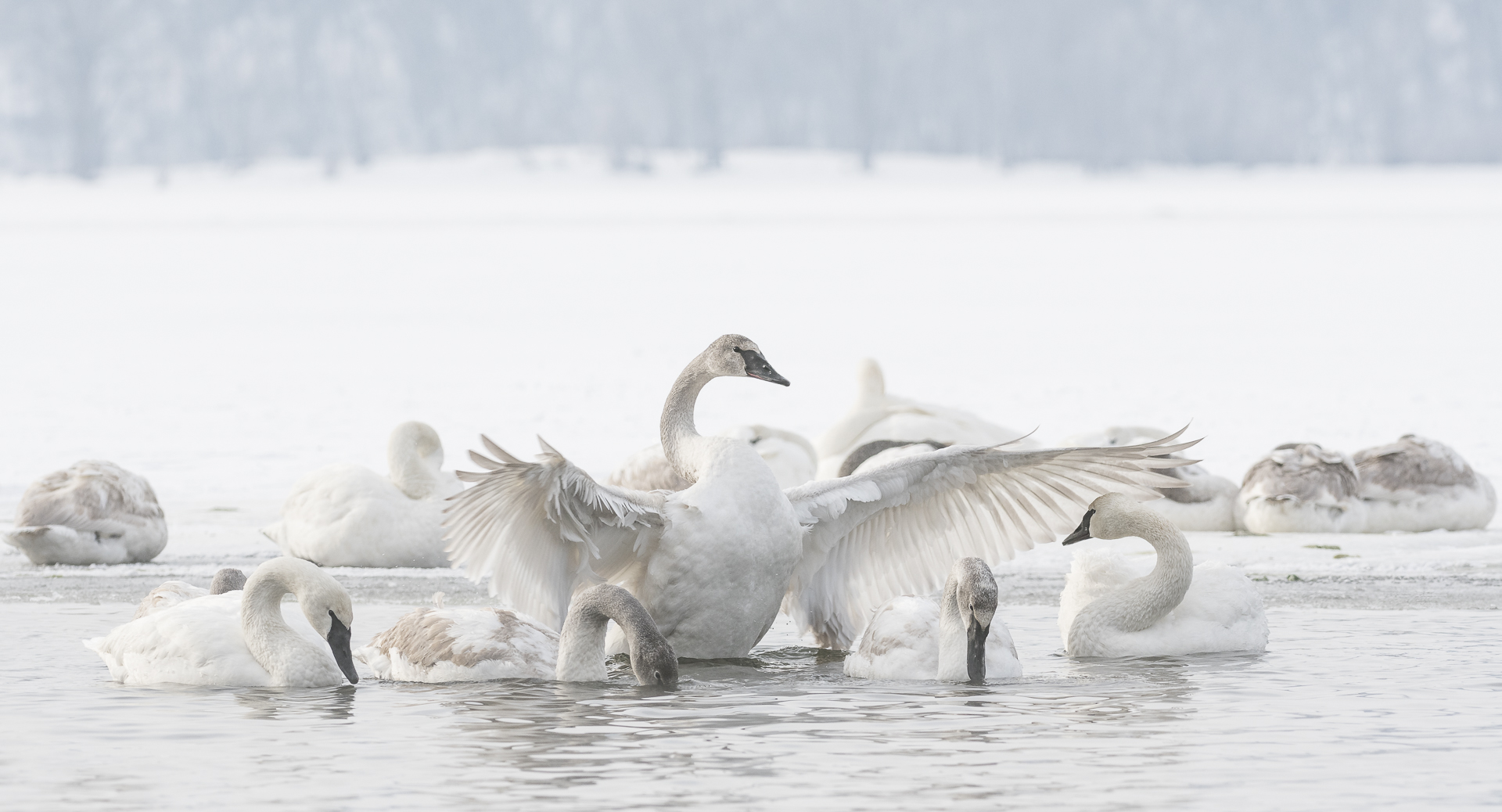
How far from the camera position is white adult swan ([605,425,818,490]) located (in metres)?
10.6

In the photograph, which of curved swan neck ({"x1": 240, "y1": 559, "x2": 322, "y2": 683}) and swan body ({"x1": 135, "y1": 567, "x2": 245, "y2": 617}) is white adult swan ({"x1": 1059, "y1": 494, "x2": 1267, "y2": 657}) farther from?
swan body ({"x1": 135, "y1": 567, "x2": 245, "y2": 617})

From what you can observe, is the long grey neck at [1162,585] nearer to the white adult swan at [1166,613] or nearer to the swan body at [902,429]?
the white adult swan at [1166,613]

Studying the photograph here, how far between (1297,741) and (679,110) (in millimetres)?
92247

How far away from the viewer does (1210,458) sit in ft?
45.5

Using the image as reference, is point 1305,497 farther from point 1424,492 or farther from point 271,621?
point 271,621

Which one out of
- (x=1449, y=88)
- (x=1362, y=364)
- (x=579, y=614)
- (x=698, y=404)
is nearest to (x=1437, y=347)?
(x=1362, y=364)

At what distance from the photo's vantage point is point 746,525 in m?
7.43

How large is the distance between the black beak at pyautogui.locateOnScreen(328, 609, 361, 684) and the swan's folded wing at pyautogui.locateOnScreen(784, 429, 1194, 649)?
75.0 inches

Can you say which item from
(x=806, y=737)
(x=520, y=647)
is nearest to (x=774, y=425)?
(x=520, y=647)

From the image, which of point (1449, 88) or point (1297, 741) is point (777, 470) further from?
point (1449, 88)

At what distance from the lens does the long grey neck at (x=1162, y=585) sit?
7.59 meters

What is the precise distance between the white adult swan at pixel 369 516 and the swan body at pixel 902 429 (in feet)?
10.1

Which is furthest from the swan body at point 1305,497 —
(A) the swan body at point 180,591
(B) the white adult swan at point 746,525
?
(A) the swan body at point 180,591

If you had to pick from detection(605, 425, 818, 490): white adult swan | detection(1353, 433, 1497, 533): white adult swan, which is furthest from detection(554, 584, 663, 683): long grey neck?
detection(1353, 433, 1497, 533): white adult swan
